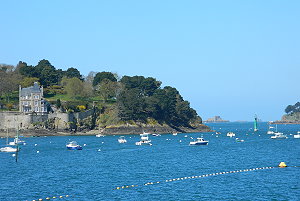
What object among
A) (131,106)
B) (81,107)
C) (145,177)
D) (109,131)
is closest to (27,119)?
(81,107)

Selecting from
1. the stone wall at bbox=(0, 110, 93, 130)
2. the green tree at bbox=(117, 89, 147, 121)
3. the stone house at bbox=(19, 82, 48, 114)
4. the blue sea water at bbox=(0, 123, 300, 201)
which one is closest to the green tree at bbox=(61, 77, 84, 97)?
the stone house at bbox=(19, 82, 48, 114)

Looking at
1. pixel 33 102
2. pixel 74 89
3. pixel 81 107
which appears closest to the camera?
pixel 33 102

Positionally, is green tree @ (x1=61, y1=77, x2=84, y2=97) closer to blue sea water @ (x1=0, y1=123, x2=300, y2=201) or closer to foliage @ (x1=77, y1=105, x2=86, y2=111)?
foliage @ (x1=77, y1=105, x2=86, y2=111)

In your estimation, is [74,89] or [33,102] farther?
[74,89]

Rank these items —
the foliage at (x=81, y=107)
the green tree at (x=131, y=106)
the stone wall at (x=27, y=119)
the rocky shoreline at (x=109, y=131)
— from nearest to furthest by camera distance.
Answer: the rocky shoreline at (x=109, y=131), the stone wall at (x=27, y=119), the green tree at (x=131, y=106), the foliage at (x=81, y=107)

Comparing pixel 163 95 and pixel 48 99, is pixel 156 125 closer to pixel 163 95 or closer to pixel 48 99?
pixel 163 95

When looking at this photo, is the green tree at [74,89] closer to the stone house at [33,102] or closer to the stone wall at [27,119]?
the stone house at [33,102]

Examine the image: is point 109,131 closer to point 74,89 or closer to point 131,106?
point 131,106

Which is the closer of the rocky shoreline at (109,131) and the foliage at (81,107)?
the rocky shoreline at (109,131)

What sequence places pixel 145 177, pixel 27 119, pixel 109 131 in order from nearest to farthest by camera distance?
pixel 145 177
pixel 27 119
pixel 109 131

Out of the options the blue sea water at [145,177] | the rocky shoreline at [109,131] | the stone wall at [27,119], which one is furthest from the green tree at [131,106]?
the blue sea water at [145,177]

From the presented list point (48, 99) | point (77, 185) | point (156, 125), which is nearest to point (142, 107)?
point (156, 125)

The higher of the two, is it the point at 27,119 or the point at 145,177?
the point at 27,119

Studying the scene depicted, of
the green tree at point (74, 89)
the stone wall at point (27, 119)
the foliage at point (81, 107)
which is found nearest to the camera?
the stone wall at point (27, 119)
